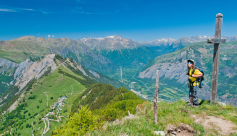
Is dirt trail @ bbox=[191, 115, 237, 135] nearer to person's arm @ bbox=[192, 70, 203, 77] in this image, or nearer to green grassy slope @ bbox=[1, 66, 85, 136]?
person's arm @ bbox=[192, 70, 203, 77]

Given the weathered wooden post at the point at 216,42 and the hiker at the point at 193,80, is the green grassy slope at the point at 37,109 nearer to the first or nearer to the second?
the hiker at the point at 193,80

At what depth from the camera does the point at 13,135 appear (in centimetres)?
12950

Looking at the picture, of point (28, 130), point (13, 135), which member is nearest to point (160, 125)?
point (28, 130)

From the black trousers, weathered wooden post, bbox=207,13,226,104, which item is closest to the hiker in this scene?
the black trousers

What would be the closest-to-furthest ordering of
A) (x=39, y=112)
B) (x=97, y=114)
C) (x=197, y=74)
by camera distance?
1. (x=197, y=74)
2. (x=97, y=114)
3. (x=39, y=112)

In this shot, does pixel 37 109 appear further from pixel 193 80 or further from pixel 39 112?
pixel 193 80

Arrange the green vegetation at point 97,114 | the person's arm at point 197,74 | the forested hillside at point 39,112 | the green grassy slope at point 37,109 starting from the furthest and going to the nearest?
1. the green grassy slope at point 37,109
2. the forested hillside at point 39,112
3. the green vegetation at point 97,114
4. the person's arm at point 197,74

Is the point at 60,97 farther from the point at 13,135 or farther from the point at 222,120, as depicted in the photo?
the point at 222,120

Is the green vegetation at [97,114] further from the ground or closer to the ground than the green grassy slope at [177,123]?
closer to the ground

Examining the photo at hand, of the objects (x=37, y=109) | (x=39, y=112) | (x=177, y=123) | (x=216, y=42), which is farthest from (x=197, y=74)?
(x=37, y=109)

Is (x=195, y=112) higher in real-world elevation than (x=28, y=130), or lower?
higher

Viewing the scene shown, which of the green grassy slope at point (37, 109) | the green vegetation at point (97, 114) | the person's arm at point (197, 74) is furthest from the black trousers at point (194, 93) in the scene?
the green grassy slope at point (37, 109)

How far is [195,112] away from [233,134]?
3601mm

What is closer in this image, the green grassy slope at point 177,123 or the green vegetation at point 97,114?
the green grassy slope at point 177,123
